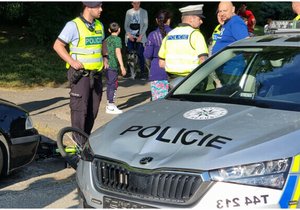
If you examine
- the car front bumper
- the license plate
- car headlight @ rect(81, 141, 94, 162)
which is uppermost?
car headlight @ rect(81, 141, 94, 162)

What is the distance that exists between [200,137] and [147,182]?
46 cm

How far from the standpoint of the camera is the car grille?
11.0 feet

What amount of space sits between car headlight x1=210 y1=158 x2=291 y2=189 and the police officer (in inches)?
132

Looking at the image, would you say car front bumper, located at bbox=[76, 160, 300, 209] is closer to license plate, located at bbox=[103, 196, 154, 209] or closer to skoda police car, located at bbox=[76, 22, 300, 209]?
skoda police car, located at bbox=[76, 22, 300, 209]

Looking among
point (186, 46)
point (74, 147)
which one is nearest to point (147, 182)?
point (74, 147)

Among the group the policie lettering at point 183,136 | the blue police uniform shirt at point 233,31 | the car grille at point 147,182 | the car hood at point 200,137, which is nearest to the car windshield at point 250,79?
the car hood at point 200,137

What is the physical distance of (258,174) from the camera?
331cm

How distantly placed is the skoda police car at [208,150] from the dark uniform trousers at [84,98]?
6.24 feet

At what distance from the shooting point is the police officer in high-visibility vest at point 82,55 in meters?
6.27

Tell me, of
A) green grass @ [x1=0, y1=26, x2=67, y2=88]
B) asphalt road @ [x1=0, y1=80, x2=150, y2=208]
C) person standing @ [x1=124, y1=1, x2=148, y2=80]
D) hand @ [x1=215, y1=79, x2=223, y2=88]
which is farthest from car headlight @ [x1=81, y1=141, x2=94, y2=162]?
person standing @ [x1=124, y1=1, x2=148, y2=80]

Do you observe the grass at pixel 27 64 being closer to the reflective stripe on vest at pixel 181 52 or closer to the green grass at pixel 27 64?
the green grass at pixel 27 64

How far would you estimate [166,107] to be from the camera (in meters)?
4.38

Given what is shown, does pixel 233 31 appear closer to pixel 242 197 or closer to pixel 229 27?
pixel 229 27

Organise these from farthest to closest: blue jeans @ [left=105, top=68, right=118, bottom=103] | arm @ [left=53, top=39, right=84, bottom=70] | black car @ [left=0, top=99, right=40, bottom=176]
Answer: blue jeans @ [left=105, top=68, right=118, bottom=103] → arm @ [left=53, top=39, right=84, bottom=70] → black car @ [left=0, top=99, right=40, bottom=176]
